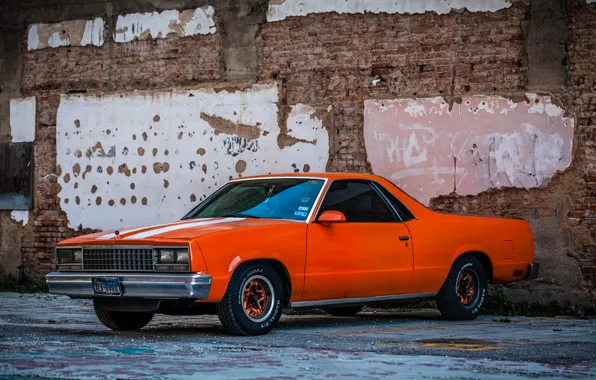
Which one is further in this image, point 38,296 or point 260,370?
point 38,296

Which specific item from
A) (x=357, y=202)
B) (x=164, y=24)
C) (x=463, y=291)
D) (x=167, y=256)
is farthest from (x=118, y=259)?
(x=164, y=24)

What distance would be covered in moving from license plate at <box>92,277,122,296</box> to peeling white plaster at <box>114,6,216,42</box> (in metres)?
6.70

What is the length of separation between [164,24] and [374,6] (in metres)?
3.24

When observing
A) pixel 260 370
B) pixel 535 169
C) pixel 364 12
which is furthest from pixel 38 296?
pixel 260 370

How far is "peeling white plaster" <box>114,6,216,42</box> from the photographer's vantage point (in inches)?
591

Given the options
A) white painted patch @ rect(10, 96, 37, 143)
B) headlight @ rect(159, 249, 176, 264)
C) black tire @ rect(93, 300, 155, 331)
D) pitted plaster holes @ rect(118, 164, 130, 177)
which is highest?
white painted patch @ rect(10, 96, 37, 143)

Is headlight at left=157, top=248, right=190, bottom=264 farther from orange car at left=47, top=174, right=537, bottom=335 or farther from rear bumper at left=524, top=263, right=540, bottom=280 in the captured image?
rear bumper at left=524, top=263, right=540, bottom=280

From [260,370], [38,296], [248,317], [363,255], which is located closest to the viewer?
[260,370]

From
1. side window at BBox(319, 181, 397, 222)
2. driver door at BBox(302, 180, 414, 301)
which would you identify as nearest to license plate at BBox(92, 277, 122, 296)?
driver door at BBox(302, 180, 414, 301)

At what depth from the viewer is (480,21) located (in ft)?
43.5

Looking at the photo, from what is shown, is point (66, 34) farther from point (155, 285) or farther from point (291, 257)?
point (155, 285)

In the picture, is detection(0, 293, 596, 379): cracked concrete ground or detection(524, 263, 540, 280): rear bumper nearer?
detection(0, 293, 596, 379): cracked concrete ground

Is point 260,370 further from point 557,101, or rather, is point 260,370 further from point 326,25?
point 326,25

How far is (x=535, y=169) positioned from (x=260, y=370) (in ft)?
24.3
